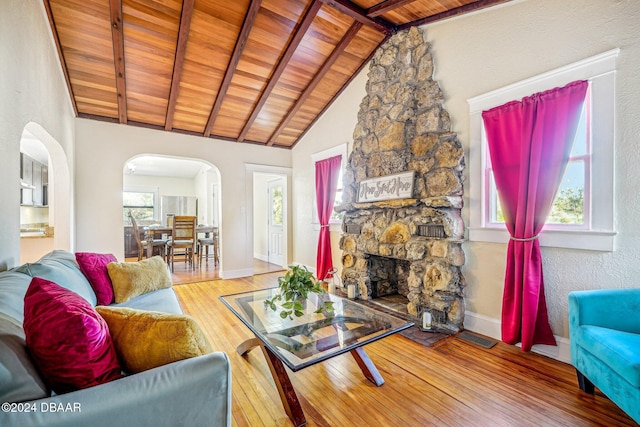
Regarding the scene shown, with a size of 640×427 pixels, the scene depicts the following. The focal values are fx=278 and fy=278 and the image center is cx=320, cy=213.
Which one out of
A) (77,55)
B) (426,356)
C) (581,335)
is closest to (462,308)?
(426,356)

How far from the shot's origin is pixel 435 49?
302 cm

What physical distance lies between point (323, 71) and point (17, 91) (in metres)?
2.96

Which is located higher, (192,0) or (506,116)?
(192,0)

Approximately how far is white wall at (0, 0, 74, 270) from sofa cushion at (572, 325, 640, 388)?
343 centimetres

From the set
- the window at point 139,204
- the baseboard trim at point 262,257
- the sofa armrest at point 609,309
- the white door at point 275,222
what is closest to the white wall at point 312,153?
the white door at point 275,222

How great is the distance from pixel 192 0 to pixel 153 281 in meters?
2.58

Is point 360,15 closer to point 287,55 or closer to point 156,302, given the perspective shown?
point 287,55

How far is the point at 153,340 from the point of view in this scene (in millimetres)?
1041

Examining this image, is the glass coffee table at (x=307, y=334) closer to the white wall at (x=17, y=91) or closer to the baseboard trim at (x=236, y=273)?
the white wall at (x=17, y=91)

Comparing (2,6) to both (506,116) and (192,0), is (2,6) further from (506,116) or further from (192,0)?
(506,116)

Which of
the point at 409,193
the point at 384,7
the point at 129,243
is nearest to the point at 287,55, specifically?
the point at 384,7

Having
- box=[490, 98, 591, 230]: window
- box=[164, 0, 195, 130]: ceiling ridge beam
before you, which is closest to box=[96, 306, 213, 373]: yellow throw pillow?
box=[490, 98, 591, 230]: window

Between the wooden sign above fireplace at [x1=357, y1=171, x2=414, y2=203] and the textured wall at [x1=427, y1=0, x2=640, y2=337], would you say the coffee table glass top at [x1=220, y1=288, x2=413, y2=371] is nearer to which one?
the textured wall at [x1=427, y1=0, x2=640, y2=337]

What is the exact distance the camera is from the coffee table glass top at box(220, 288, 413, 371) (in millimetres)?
1539
